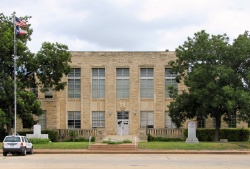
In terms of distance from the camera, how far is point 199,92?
4222 cm

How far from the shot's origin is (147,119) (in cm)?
5628

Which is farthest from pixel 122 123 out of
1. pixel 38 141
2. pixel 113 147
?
pixel 113 147

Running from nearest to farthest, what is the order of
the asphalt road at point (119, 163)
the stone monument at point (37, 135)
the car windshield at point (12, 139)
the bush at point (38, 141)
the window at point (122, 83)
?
the asphalt road at point (119, 163) < the car windshield at point (12, 139) < the bush at point (38, 141) < the stone monument at point (37, 135) < the window at point (122, 83)

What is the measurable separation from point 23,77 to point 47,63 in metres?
2.80

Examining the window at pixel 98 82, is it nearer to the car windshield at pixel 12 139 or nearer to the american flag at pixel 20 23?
the american flag at pixel 20 23

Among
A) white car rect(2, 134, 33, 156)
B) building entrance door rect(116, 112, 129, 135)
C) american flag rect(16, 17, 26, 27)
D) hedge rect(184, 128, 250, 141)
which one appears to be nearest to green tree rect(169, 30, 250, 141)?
hedge rect(184, 128, 250, 141)

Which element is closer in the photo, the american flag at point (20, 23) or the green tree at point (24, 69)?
the american flag at point (20, 23)

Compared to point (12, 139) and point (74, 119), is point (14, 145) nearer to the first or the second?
point (12, 139)

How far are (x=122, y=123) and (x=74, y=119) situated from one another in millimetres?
5869

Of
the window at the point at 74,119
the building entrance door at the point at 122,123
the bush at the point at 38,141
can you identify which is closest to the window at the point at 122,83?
the building entrance door at the point at 122,123

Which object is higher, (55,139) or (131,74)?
(131,74)

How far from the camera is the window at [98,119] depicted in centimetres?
5628

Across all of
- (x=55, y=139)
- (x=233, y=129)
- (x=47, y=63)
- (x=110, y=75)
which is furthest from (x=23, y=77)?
(x=233, y=129)

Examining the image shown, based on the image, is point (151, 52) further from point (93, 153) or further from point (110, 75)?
point (93, 153)
